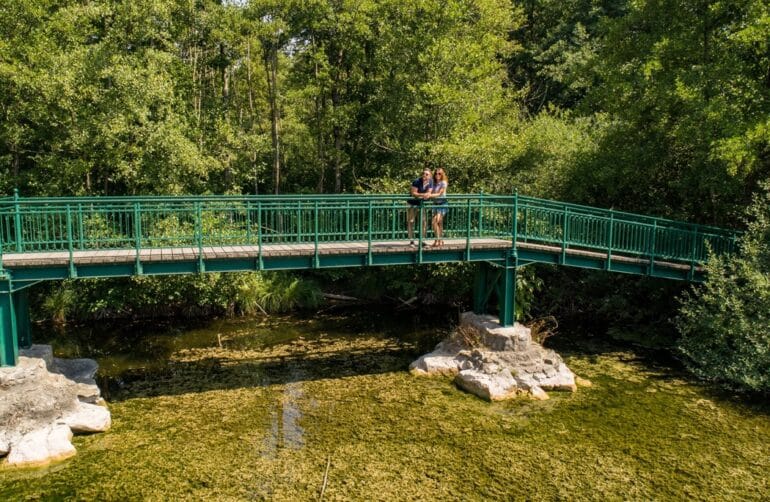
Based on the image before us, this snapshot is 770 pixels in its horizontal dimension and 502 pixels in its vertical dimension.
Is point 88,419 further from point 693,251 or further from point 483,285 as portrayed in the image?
point 693,251

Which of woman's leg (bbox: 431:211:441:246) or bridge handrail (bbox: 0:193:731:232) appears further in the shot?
woman's leg (bbox: 431:211:441:246)

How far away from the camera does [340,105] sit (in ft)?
83.1

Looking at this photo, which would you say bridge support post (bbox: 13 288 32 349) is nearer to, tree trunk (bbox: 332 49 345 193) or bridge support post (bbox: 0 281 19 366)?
bridge support post (bbox: 0 281 19 366)

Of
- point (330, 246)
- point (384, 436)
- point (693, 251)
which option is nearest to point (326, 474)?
point (384, 436)

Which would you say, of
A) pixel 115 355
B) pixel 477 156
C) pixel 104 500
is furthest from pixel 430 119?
pixel 104 500

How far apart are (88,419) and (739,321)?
13.8 meters

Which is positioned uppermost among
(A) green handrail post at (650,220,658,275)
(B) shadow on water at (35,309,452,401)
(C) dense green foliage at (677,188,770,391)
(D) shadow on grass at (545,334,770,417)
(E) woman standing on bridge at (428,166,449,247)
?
(E) woman standing on bridge at (428,166,449,247)

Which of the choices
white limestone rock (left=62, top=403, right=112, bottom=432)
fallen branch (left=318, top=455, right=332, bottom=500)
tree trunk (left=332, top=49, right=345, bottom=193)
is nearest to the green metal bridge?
white limestone rock (left=62, top=403, right=112, bottom=432)

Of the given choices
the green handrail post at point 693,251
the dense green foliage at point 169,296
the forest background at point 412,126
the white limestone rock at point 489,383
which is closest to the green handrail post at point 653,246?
the green handrail post at point 693,251

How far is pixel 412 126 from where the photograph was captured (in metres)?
23.0

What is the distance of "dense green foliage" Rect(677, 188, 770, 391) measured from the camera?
13.5 m

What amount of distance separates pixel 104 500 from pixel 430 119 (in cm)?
1668

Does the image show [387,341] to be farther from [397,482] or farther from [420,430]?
[397,482]

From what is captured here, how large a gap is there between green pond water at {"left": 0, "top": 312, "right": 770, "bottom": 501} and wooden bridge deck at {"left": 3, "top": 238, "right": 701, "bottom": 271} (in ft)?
9.84
